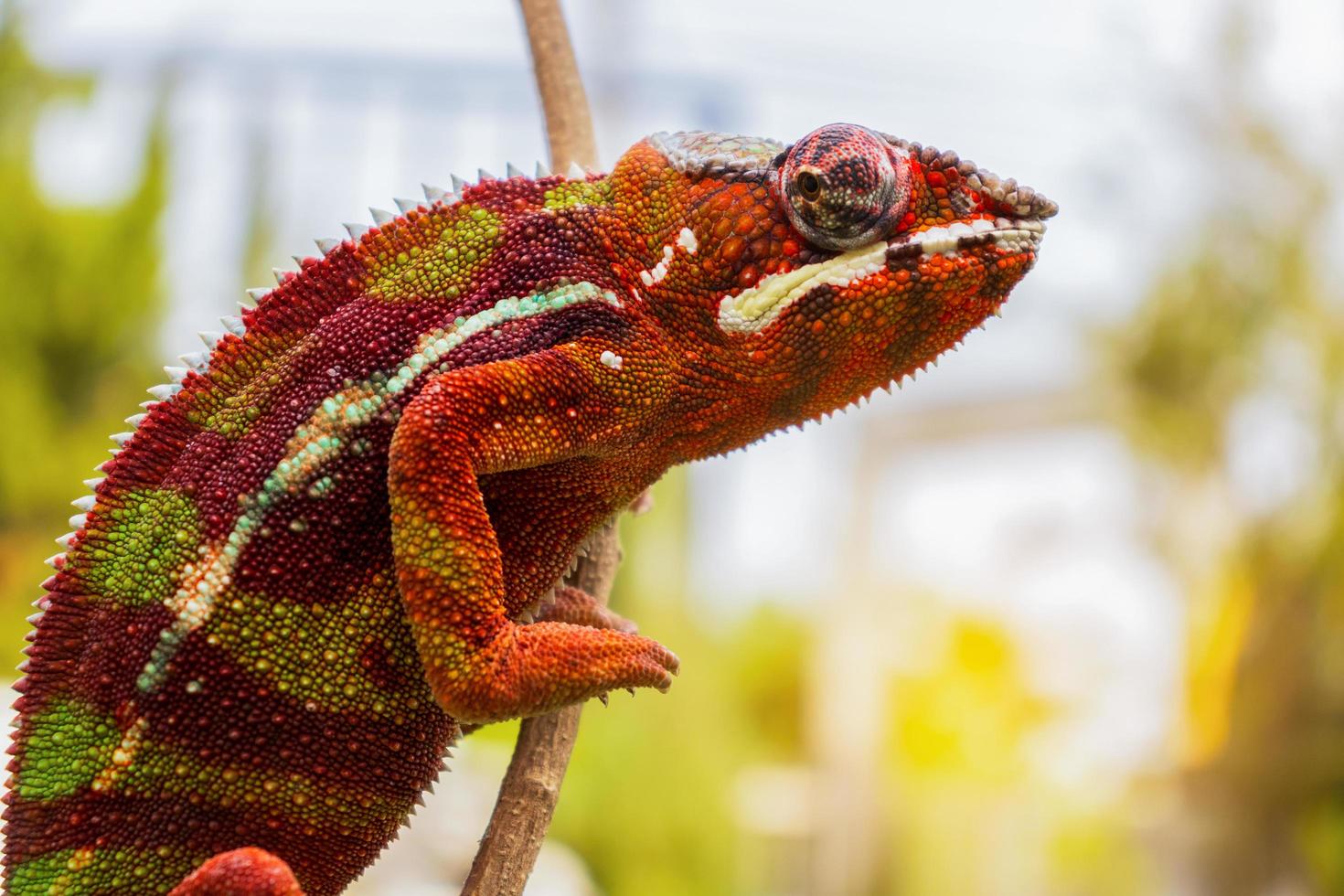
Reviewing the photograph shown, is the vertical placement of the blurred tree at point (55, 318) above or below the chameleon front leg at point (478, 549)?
above

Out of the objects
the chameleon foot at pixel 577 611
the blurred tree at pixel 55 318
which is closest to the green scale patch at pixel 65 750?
the chameleon foot at pixel 577 611

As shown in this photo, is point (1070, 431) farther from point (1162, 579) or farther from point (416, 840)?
point (416, 840)

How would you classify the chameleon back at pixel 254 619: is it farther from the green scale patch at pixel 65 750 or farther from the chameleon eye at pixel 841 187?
the chameleon eye at pixel 841 187

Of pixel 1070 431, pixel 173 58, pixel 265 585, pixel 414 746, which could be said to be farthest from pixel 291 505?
pixel 1070 431

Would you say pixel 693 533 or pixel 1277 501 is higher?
pixel 693 533

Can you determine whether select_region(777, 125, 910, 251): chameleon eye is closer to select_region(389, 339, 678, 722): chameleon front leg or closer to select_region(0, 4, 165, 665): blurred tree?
select_region(389, 339, 678, 722): chameleon front leg

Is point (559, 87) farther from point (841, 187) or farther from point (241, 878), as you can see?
point (241, 878)

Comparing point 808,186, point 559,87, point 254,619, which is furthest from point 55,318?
point 808,186

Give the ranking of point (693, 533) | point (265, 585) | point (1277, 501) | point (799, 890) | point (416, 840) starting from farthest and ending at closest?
point (799, 890)
point (1277, 501)
point (693, 533)
point (416, 840)
point (265, 585)
